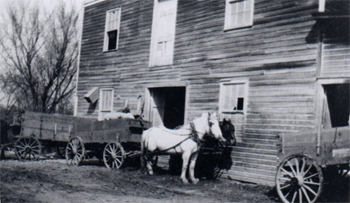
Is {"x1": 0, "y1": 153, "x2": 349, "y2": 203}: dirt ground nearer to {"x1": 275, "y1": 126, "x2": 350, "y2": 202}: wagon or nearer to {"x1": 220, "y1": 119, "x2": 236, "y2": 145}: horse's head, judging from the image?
{"x1": 275, "y1": 126, "x2": 350, "y2": 202}: wagon

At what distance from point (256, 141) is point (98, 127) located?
5.22 m

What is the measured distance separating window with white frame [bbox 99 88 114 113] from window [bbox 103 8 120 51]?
2008 millimetres

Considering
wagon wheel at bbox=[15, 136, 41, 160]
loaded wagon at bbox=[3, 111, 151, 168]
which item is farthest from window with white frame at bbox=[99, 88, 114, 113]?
wagon wheel at bbox=[15, 136, 41, 160]

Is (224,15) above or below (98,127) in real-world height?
above

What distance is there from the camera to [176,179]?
10.8 m

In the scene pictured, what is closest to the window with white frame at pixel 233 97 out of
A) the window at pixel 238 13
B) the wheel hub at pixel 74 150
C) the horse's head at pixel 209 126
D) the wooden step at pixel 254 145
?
the wooden step at pixel 254 145

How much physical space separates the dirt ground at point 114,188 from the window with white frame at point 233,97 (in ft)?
7.15

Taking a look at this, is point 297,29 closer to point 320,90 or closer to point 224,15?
point 320,90

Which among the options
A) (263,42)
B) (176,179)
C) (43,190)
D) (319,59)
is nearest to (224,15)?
(263,42)

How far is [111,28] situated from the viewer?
1677cm

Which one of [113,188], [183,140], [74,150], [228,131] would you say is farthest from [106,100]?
[113,188]

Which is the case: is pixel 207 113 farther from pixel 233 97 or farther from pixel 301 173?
pixel 301 173

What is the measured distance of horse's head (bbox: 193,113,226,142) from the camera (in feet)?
33.2

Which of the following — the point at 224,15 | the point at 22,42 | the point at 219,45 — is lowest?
the point at 219,45
